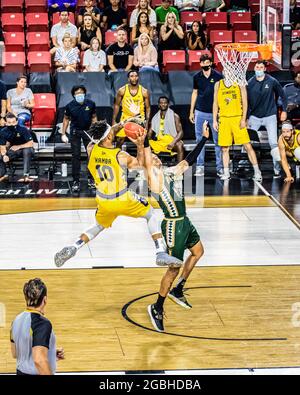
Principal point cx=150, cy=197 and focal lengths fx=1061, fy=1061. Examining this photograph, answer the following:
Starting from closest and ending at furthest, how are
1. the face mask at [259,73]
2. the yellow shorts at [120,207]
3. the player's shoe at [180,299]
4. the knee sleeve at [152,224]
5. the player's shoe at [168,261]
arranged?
the player's shoe at [168,261] < the player's shoe at [180,299] < the yellow shorts at [120,207] < the knee sleeve at [152,224] < the face mask at [259,73]

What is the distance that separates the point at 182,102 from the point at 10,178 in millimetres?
3492

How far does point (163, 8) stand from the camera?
2027 cm

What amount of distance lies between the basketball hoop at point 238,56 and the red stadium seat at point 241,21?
213cm

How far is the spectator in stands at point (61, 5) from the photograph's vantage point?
67.6 feet

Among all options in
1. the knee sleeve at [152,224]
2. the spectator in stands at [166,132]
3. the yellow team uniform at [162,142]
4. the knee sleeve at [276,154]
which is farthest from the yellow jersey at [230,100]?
the knee sleeve at [152,224]

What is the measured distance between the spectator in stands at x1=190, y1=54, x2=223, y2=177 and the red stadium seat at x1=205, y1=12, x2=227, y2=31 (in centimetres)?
330

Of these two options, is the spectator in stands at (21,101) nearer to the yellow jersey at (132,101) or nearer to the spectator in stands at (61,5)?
the yellow jersey at (132,101)

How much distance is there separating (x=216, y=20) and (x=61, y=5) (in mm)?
3052

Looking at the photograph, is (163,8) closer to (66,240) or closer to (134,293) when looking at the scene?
(66,240)

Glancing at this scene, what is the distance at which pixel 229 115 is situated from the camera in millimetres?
17484

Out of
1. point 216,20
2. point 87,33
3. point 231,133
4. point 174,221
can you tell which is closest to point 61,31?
Result: point 87,33

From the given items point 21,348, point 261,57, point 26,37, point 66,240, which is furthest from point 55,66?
point 21,348

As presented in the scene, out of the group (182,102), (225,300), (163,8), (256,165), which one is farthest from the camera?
(163,8)
